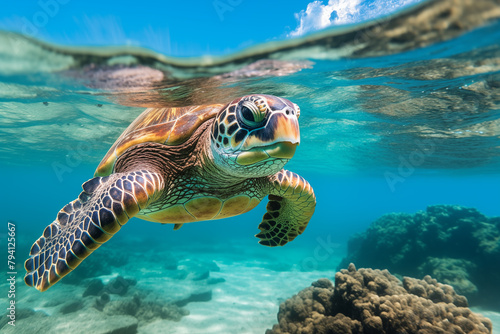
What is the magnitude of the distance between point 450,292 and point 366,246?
807cm

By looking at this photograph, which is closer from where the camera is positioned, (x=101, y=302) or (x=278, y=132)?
(x=278, y=132)

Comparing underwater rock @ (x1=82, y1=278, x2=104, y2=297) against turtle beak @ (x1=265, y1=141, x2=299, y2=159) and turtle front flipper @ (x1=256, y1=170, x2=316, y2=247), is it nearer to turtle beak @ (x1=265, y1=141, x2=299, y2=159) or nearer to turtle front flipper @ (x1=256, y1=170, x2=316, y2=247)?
turtle front flipper @ (x1=256, y1=170, x2=316, y2=247)

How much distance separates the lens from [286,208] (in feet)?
15.4

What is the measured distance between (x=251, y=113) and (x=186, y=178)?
152 centimetres

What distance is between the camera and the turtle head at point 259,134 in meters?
2.27

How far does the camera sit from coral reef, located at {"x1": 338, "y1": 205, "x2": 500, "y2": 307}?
28.2ft

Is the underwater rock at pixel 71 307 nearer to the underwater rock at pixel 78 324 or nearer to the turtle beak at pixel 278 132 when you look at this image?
the underwater rock at pixel 78 324

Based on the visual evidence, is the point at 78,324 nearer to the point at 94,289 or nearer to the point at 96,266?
the point at 94,289

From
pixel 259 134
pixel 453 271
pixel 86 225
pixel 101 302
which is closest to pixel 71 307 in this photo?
pixel 101 302

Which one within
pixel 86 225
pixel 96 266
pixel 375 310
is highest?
pixel 375 310

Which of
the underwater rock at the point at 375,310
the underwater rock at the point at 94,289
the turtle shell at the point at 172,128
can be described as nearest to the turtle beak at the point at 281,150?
the turtle shell at the point at 172,128

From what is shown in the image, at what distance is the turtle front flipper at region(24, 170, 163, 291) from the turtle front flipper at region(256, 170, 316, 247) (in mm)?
1905

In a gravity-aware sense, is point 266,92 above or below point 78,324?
above

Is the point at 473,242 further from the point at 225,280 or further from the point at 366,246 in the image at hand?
the point at 225,280
